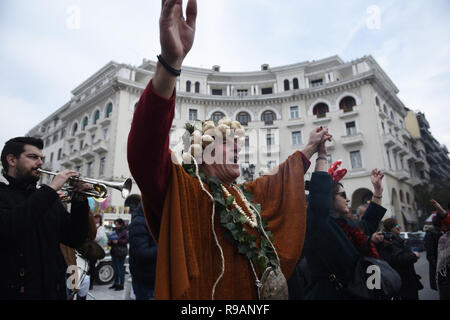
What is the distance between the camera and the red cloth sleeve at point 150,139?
113 centimetres

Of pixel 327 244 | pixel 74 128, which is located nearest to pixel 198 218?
pixel 327 244

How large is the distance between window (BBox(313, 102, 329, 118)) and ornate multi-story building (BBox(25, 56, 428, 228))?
86 mm

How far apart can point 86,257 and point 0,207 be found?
2.44 metres

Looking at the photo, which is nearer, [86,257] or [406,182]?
[86,257]

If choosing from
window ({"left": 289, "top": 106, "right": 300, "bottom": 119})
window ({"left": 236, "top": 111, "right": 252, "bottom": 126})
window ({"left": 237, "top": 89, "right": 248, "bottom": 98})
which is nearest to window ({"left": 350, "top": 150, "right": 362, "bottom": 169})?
window ({"left": 289, "top": 106, "right": 300, "bottom": 119})

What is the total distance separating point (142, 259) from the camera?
3.65 metres

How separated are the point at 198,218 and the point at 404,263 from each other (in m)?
4.16

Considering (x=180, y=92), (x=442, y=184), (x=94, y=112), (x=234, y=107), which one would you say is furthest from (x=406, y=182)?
(x=94, y=112)

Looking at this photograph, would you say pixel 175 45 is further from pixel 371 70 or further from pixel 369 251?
pixel 371 70

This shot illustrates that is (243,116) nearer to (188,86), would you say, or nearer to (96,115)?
(188,86)

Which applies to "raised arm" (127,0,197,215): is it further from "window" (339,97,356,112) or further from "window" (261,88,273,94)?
"window" (261,88,273,94)

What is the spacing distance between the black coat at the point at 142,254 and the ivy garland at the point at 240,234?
7.59 ft
